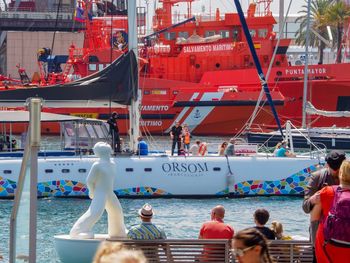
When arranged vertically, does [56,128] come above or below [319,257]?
below

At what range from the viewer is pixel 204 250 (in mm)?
11328

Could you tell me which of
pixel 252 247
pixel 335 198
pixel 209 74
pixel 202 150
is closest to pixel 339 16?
pixel 209 74

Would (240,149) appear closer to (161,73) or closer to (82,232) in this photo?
(82,232)

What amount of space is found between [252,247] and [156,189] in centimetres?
1911

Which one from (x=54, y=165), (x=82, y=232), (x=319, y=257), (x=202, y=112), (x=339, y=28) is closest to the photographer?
(x=319, y=257)

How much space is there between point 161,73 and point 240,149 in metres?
32.1

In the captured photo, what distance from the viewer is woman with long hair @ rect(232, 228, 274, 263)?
19.8 ft

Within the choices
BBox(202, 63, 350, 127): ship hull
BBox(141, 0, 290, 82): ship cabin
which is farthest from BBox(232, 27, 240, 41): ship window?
BBox(202, 63, 350, 127): ship hull

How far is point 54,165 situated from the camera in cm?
2488

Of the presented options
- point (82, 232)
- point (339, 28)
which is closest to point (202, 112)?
point (339, 28)

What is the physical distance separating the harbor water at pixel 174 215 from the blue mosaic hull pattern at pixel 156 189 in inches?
6.9

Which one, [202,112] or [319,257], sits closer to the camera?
[319,257]

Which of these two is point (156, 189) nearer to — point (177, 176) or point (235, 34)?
point (177, 176)

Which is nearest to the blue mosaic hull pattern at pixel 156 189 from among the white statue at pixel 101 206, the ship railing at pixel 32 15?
the white statue at pixel 101 206
